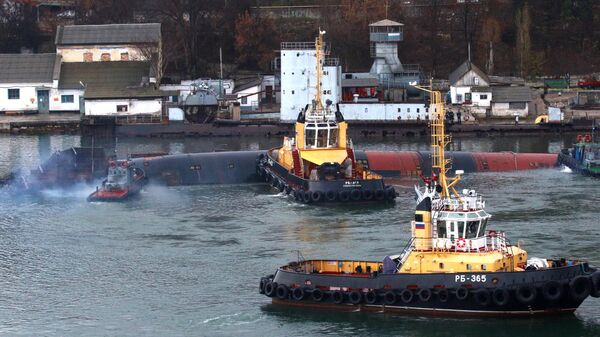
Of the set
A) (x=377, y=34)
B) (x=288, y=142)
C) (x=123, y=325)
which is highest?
(x=377, y=34)

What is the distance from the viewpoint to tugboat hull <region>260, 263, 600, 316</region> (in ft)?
121

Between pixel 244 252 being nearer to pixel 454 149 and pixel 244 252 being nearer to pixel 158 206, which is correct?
pixel 158 206

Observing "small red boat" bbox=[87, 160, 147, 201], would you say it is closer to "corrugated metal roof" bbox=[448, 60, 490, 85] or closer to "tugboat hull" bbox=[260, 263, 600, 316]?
"tugboat hull" bbox=[260, 263, 600, 316]

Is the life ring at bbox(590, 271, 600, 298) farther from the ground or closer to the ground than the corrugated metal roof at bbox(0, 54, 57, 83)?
closer to the ground

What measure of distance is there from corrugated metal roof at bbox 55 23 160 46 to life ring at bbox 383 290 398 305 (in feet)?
194

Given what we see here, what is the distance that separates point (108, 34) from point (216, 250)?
50.2 metres

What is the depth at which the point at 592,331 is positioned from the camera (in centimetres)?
3691

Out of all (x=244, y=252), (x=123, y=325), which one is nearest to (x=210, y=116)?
(x=244, y=252)

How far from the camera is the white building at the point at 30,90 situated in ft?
305

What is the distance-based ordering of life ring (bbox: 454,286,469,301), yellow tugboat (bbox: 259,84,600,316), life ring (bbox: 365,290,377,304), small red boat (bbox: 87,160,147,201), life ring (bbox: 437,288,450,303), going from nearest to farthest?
yellow tugboat (bbox: 259,84,600,316)
life ring (bbox: 454,286,469,301)
life ring (bbox: 437,288,450,303)
life ring (bbox: 365,290,377,304)
small red boat (bbox: 87,160,147,201)

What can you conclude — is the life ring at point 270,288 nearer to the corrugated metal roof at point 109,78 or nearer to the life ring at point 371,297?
the life ring at point 371,297

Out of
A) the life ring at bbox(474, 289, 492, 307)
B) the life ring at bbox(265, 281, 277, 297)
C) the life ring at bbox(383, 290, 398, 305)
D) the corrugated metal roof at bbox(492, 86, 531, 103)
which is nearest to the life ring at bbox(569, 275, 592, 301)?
the life ring at bbox(474, 289, 492, 307)

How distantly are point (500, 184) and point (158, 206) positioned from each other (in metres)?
15.0

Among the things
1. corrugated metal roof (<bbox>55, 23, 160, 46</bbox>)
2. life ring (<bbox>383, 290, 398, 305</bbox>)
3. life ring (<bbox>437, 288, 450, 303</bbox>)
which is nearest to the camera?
life ring (<bbox>437, 288, 450, 303</bbox>)
